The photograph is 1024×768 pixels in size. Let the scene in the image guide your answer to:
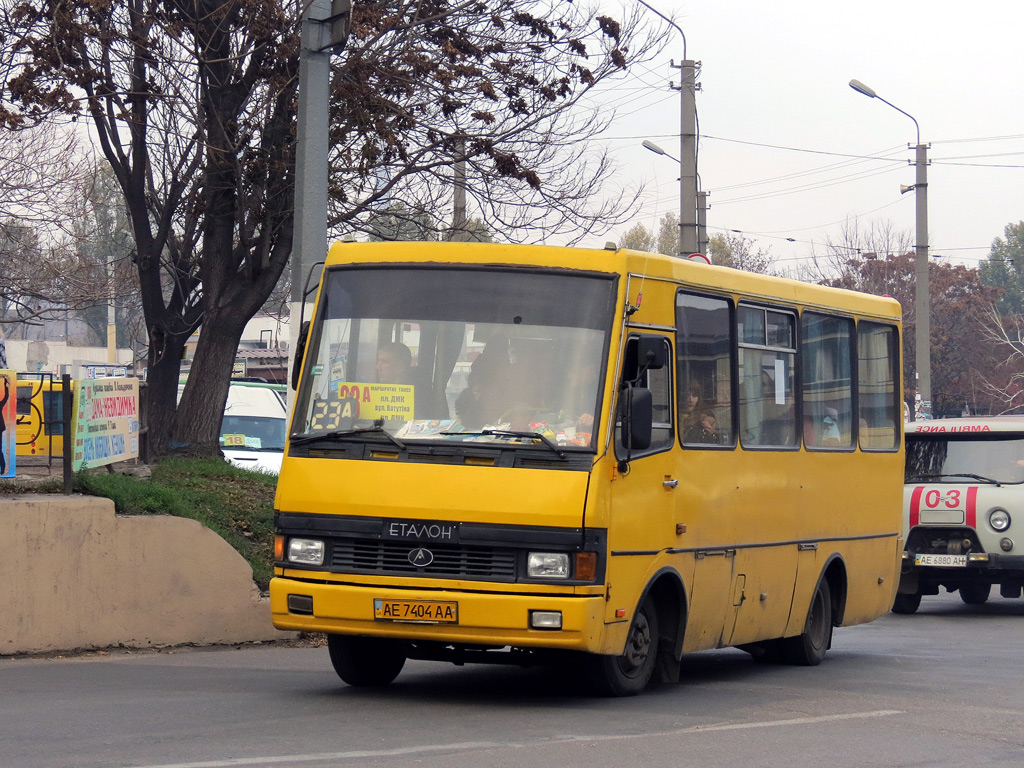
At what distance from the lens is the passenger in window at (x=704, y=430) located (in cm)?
959

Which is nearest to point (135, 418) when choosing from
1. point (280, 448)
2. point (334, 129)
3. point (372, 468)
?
point (334, 129)

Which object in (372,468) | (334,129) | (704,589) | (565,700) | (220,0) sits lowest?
(565,700)

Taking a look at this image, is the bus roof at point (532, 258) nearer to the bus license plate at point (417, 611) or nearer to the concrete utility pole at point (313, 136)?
the bus license plate at point (417, 611)

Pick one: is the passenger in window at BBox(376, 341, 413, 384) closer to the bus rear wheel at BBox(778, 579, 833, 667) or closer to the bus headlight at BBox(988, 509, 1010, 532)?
the bus rear wheel at BBox(778, 579, 833, 667)

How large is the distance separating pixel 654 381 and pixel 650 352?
1.58 feet

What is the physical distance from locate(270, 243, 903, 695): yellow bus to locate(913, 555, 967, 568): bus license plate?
7433 millimetres

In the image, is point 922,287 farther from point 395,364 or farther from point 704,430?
point 395,364

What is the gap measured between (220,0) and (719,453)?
335 inches

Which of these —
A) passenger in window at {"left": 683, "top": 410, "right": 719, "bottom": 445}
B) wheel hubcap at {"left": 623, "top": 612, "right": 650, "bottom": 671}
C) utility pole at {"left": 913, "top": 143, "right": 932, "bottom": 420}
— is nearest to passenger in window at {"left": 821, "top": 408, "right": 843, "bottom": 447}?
passenger in window at {"left": 683, "top": 410, "right": 719, "bottom": 445}

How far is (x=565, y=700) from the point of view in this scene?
8984 mm

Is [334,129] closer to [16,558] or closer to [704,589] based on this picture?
[16,558]

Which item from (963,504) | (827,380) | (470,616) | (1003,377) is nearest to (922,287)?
(963,504)

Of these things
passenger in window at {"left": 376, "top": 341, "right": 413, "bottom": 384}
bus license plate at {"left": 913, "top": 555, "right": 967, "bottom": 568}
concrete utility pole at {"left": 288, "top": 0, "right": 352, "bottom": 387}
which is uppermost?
concrete utility pole at {"left": 288, "top": 0, "right": 352, "bottom": 387}

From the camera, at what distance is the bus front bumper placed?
26.5 feet
